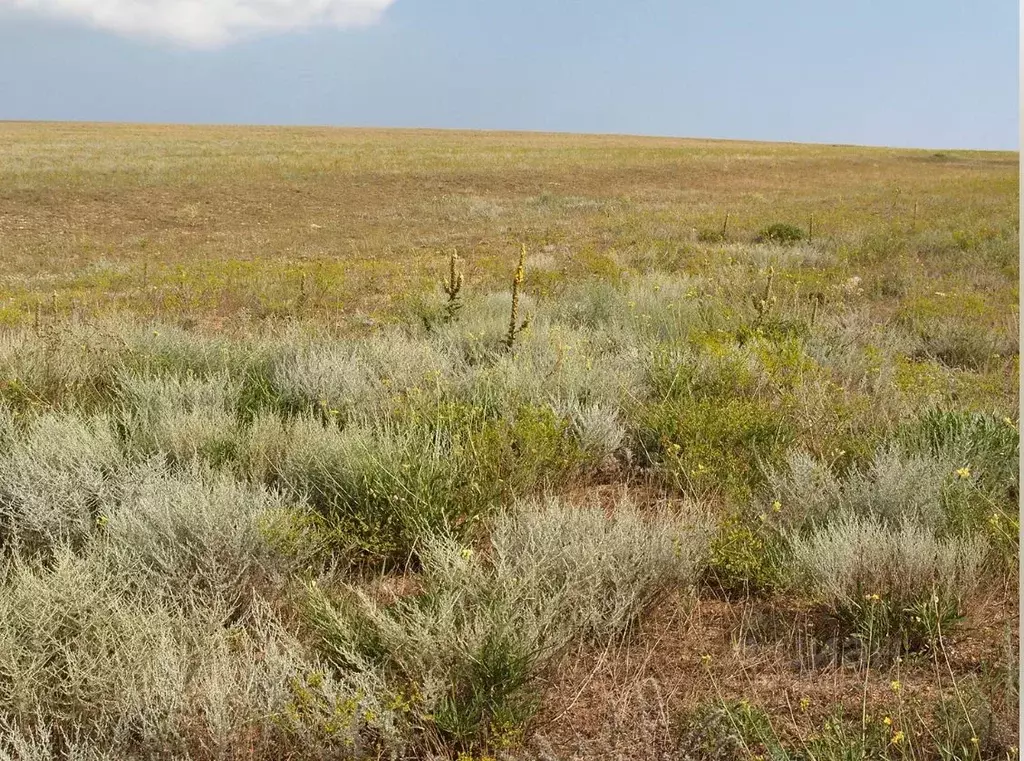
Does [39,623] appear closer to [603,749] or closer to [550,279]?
[603,749]

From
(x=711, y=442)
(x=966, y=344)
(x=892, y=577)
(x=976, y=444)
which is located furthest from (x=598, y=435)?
(x=966, y=344)

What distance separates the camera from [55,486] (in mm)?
2949

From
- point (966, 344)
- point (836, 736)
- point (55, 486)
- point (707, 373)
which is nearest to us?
point (836, 736)

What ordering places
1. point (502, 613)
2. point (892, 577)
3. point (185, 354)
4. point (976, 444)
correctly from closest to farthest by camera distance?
point (502, 613)
point (892, 577)
point (976, 444)
point (185, 354)

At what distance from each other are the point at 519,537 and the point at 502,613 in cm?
55

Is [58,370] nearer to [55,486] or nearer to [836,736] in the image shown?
[55,486]

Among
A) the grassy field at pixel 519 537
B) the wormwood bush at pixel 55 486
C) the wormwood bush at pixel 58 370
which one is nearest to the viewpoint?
the grassy field at pixel 519 537

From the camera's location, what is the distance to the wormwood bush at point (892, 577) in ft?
7.66

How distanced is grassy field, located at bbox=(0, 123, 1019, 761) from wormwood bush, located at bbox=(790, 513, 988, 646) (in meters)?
0.01

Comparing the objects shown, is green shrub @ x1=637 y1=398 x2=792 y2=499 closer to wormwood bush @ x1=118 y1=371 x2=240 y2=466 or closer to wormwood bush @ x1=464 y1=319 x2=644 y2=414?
wormwood bush @ x1=464 y1=319 x2=644 y2=414

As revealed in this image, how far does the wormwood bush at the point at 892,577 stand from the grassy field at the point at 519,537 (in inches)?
0.5

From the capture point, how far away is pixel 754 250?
11.6m

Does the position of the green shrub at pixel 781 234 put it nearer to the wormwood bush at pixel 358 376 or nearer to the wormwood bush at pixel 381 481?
the wormwood bush at pixel 358 376

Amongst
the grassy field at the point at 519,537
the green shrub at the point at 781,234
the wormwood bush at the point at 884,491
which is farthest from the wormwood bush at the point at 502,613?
the green shrub at the point at 781,234
